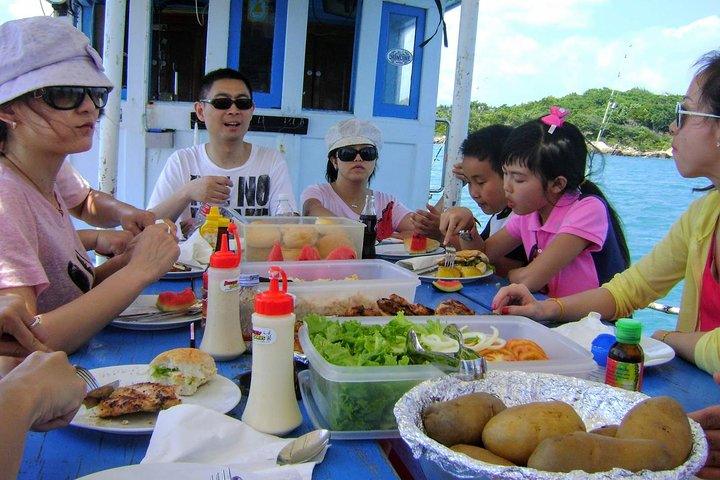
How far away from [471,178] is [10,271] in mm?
3039

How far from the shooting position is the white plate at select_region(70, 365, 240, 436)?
48.7 inches

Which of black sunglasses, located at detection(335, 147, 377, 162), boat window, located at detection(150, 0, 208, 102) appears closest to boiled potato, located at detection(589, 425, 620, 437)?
black sunglasses, located at detection(335, 147, 377, 162)

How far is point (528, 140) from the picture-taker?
3.22 meters

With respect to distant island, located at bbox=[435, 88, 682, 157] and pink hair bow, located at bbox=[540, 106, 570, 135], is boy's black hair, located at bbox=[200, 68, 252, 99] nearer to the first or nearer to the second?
pink hair bow, located at bbox=[540, 106, 570, 135]

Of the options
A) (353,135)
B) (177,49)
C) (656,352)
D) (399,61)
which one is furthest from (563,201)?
(177,49)

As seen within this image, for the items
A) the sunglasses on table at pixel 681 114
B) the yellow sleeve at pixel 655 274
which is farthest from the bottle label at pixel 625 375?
the sunglasses on table at pixel 681 114

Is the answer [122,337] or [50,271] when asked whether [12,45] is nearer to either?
[50,271]

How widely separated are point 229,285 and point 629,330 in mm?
1070

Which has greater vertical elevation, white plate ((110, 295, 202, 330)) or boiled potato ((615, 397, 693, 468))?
boiled potato ((615, 397, 693, 468))

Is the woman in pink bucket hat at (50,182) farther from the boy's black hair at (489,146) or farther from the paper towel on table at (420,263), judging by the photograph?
the boy's black hair at (489,146)

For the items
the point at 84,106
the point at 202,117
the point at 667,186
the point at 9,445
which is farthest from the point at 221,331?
the point at 667,186

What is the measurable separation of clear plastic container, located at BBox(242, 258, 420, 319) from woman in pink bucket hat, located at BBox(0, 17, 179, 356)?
1.44 ft

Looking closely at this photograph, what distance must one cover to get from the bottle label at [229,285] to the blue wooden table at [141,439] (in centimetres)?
21

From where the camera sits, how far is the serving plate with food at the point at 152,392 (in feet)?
4.17
